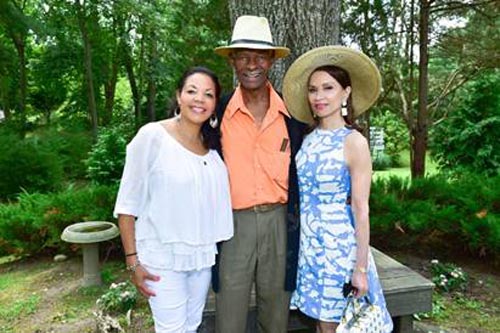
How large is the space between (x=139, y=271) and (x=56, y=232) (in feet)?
9.69

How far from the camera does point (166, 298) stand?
6.03 ft

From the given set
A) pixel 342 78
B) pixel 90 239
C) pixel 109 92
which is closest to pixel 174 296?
pixel 342 78

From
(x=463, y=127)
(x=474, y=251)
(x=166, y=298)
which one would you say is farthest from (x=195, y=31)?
(x=166, y=298)

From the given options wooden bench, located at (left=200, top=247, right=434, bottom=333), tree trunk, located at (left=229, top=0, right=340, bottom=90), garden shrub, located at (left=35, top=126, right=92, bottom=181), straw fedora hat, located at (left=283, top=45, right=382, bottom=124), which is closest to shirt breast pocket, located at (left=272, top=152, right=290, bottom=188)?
straw fedora hat, located at (left=283, top=45, right=382, bottom=124)

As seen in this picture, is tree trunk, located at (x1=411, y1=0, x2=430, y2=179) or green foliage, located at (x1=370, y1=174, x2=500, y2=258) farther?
tree trunk, located at (x1=411, y1=0, x2=430, y2=179)

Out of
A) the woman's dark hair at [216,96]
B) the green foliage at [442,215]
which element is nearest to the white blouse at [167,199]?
the woman's dark hair at [216,96]

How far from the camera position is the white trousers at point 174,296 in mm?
1832

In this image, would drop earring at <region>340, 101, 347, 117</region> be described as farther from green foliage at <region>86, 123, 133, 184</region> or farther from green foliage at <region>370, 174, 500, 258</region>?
green foliage at <region>86, 123, 133, 184</region>

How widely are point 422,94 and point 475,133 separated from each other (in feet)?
3.28

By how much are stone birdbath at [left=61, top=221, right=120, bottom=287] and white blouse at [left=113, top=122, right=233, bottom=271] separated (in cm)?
206

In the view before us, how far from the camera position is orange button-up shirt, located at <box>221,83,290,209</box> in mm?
1997

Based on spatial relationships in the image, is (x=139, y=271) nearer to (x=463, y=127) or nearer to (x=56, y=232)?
(x=56, y=232)

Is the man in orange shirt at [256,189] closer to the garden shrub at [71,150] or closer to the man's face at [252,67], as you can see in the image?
the man's face at [252,67]

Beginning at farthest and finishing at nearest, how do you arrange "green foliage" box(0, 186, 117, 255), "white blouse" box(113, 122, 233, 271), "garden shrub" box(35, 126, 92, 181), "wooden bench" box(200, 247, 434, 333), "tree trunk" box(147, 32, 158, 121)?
1. "tree trunk" box(147, 32, 158, 121)
2. "garden shrub" box(35, 126, 92, 181)
3. "green foliage" box(0, 186, 117, 255)
4. "wooden bench" box(200, 247, 434, 333)
5. "white blouse" box(113, 122, 233, 271)
